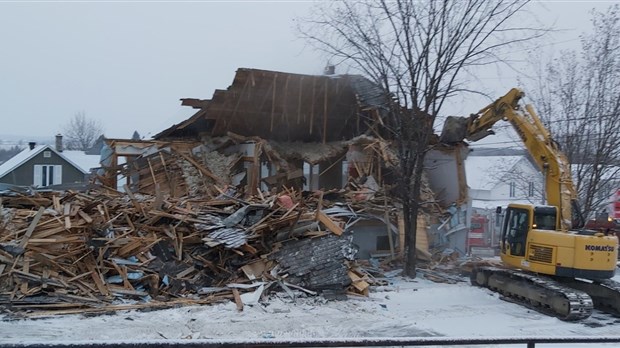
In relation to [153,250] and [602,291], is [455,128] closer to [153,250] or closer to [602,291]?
[602,291]

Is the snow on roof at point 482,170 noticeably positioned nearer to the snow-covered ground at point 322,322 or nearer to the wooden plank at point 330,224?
the wooden plank at point 330,224

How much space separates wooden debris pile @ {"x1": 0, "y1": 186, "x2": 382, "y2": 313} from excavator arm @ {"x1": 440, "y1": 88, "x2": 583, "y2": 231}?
4.66 m

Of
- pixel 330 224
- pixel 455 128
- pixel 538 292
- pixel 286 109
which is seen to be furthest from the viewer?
pixel 286 109

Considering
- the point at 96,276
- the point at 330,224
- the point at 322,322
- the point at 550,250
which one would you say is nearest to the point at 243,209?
the point at 330,224

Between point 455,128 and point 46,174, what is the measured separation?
1473 inches

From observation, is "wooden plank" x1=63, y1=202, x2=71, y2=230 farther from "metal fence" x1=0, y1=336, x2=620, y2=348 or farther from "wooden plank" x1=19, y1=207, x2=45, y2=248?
"metal fence" x1=0, y1=336, x2=620, y2=348

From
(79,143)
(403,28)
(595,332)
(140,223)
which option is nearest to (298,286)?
(140,223)

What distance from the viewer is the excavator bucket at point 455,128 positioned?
1645cm

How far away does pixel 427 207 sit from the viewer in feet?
64.0

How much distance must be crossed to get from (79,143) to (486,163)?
71.8 metres

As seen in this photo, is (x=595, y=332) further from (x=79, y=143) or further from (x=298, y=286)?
(x=79, y=143)

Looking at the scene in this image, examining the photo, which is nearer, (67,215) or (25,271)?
(25,271)

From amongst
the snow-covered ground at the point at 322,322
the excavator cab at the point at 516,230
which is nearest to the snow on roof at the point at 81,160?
the snow-covered ground at the point at 322,322

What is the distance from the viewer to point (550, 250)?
1259cm
